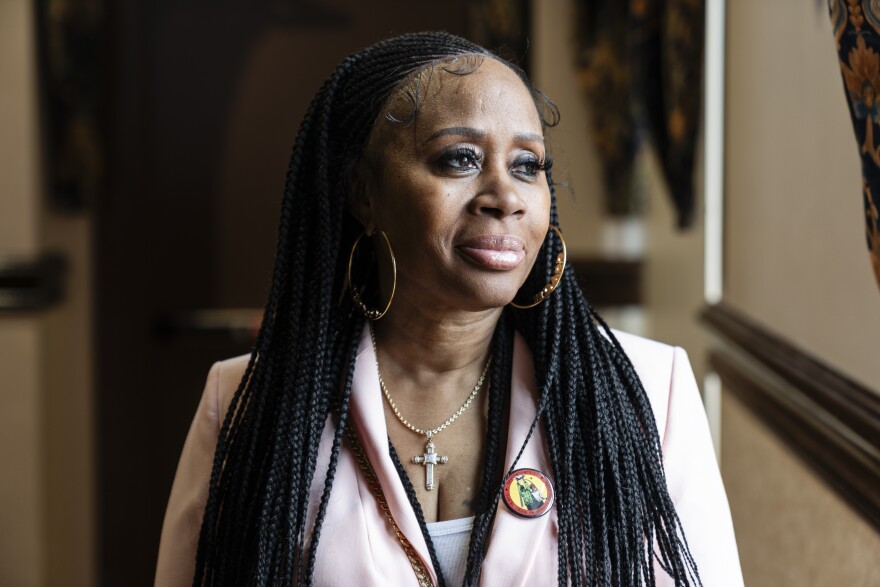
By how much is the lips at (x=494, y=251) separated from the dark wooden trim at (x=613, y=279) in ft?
10.6

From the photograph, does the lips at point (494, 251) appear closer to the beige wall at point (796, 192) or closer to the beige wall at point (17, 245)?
the beige wall at point (796, 192)

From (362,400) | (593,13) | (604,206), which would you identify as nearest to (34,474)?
(604,206)

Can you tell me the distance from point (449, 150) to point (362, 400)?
37cm

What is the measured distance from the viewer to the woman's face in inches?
54.4

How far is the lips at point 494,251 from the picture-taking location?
1372 millimetres

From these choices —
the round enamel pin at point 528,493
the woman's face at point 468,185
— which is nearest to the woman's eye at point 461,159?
the woman's face at point 468,185

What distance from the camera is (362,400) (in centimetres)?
151

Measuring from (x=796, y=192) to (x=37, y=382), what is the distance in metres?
3.00

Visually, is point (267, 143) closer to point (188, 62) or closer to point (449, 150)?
point (188, 62)

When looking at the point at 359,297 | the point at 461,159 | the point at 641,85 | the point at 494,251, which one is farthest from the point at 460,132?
the point at 641,85

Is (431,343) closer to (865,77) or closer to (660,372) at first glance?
(660,372)

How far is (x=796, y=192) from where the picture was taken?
2547mm

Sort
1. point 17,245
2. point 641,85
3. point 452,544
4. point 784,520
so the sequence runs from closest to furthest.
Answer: point 452,544 < point 784,520 < point 641,85 < point 17,245

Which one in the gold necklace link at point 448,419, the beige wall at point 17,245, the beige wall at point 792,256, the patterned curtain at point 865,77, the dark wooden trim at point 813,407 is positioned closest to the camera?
the patterned curtain at point 865,77
